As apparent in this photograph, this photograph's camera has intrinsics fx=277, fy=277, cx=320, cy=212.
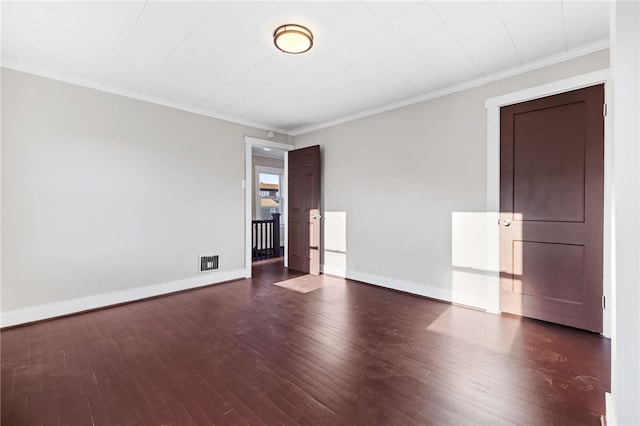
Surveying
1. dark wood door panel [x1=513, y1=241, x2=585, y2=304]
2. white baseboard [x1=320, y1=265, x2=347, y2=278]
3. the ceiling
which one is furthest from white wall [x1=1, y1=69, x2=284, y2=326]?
dark wood door panel [x1=513, y1=241, x2=585, y2=304]

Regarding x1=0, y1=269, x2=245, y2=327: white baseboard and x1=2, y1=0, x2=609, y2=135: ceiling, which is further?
x1=0, y1=269, x2=245, y2=327: white baseboard

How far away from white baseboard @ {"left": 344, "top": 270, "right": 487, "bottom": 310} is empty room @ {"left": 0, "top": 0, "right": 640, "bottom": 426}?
44 mm

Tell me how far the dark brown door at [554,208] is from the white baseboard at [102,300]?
156 inches

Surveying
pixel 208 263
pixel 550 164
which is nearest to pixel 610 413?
pixel 550 164

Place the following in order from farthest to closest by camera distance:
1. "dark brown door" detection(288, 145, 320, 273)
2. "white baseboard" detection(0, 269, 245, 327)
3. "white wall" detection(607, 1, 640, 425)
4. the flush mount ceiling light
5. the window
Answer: the window, "dark brown door" detection(288, 145, 320, 273), "white baseboard" detection(0, 269, 245, 327), the flush mount ceiling light, "white wall" detection(607, 1, 640, 425)

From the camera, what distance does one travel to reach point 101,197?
331 centimetres

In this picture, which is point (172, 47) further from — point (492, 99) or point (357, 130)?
point (492, 99)

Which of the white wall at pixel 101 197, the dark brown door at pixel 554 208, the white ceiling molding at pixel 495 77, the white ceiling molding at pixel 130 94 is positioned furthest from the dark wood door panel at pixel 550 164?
the white wall at pixel 101 197

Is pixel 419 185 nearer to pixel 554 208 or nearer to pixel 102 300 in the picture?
pixel 554 208

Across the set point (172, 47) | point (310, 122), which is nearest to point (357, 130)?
point (310, 122)

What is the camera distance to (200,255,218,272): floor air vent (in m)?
4.21

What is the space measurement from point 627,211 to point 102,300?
4.52 metres

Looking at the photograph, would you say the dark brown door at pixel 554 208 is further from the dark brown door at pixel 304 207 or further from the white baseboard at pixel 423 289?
the dark brown door at pixel 304 207

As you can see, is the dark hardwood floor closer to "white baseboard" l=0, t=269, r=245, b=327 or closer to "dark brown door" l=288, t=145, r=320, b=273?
"white baseboard" l=0, t=269, r=245, b=327
